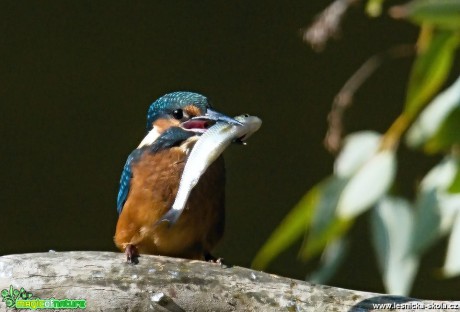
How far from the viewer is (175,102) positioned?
7.41ft

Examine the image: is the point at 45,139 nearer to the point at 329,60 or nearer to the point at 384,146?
the point at 329,60

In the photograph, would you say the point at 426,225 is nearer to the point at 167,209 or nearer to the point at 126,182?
the point at 167,209

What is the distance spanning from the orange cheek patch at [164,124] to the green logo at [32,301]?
76 cm

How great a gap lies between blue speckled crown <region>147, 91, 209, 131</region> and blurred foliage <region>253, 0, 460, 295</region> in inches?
15.3

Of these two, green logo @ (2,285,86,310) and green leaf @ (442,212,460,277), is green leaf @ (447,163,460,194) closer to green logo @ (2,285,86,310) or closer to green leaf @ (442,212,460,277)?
green leaf @ (442,212,460,277)

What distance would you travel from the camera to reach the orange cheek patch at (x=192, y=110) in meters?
2.19

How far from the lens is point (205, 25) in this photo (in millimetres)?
3592

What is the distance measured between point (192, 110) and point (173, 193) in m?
0.18

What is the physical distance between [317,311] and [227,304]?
0.47ft

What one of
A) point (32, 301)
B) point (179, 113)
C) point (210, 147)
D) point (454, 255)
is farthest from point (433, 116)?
point (32, 301)

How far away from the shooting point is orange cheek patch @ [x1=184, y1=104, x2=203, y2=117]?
2.19 metres

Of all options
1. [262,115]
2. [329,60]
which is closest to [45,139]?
[262,115]

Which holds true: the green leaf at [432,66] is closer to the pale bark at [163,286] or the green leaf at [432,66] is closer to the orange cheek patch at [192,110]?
the pale bark at [163,286]

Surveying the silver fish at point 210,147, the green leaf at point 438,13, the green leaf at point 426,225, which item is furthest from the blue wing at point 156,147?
the green leaf at point 438,13
